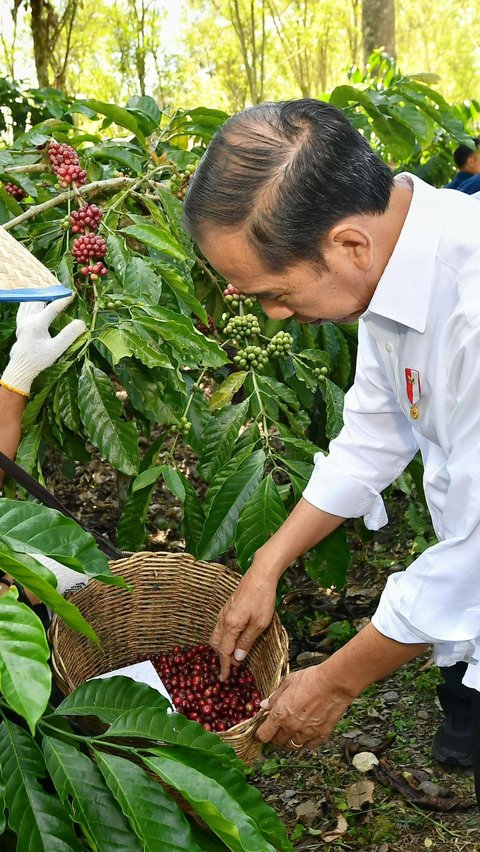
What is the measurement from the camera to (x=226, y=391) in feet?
6.86

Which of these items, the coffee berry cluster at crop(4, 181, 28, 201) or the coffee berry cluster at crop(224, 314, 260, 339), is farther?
the coffee berry cluster at crop(4, 181, 28, 201)

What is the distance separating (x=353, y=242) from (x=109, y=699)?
804mm

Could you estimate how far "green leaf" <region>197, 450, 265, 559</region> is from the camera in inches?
73.2

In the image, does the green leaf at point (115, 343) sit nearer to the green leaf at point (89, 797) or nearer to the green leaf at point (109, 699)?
the green leaf at point (109, 699)

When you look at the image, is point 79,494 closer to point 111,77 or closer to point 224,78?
point 111,77

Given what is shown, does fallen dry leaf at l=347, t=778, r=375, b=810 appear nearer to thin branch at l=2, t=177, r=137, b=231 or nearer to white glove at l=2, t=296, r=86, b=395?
white glove at l=2, t=296, r=86, b=395

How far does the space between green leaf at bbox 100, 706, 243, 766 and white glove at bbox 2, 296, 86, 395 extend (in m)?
0.90

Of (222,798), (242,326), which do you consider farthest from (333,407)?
(222,798)

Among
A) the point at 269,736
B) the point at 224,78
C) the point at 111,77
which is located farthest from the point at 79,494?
the point at 224,78

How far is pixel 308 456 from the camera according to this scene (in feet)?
6.70

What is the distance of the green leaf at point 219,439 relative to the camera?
2.02 meters

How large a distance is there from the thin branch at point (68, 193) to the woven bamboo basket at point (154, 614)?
88 centimetres

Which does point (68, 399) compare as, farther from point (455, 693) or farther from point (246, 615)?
point (455, 693)

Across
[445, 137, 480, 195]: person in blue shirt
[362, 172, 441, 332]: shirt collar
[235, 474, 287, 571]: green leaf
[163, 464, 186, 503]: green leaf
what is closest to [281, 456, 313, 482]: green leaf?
[235, 474, 287, 571]: green leaf
